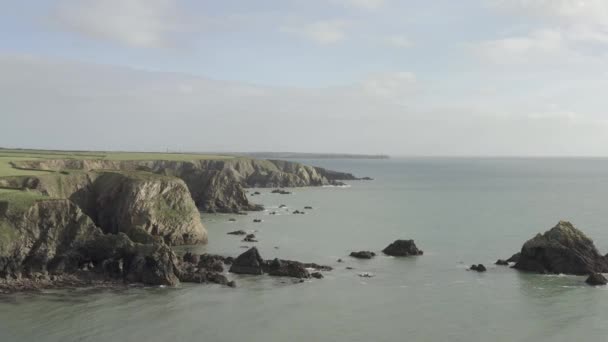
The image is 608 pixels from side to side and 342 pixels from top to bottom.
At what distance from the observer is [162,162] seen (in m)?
156

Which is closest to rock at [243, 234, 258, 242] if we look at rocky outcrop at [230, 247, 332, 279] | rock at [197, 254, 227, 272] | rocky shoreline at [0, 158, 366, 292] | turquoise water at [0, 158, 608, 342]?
turquoise water at [0, 158, 608, 342]

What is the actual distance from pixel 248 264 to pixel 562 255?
32.6 meters

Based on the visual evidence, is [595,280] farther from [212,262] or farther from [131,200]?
[131,200]

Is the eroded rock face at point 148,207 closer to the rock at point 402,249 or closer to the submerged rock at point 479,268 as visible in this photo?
the rock at point 402,249

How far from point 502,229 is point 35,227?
69.2 meters

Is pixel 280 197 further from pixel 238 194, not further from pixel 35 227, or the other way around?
pixel 35 227

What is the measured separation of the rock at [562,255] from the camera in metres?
58.8

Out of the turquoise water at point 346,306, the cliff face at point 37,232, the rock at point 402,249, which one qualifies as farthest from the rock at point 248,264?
the rock at point 402,249

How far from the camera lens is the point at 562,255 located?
196 feet

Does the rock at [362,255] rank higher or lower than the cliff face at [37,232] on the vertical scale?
lower

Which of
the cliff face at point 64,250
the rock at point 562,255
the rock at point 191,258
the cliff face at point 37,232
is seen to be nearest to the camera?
the cliff face at point 37,232


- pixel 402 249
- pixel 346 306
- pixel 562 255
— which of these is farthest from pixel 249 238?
pixel 562 255

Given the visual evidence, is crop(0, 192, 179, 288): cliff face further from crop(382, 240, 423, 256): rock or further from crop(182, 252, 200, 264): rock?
crop(382, 240, 423, 256): rock

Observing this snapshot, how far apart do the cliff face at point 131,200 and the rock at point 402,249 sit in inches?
971
